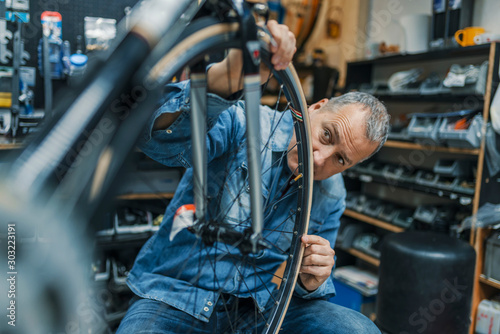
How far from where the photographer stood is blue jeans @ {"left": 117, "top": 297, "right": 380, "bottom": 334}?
1.03 meters

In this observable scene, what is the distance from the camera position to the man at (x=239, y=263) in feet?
3.46

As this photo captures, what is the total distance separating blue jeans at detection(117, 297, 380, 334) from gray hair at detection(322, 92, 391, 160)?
50 centimetres

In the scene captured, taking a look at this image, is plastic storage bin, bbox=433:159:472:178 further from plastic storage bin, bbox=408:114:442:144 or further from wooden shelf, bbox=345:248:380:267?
wooden shelf, bbox=345:248:380:267

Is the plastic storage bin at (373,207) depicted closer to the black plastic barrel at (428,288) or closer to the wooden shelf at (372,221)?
the wooden shelf at (372,221)

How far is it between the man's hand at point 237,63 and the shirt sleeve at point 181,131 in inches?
1.0

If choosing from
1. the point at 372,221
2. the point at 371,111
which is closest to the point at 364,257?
the point at 372,221

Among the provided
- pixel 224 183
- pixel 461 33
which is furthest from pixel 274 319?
pixel 461 33

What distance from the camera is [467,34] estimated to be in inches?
93.9

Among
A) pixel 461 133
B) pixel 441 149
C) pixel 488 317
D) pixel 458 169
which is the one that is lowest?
pixel 488 317

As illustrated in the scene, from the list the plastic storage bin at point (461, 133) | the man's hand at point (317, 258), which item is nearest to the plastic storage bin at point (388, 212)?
the plastic storage bin at point (461, 133)

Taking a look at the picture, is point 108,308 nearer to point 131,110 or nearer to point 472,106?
point 131,110

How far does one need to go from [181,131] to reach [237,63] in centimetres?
22

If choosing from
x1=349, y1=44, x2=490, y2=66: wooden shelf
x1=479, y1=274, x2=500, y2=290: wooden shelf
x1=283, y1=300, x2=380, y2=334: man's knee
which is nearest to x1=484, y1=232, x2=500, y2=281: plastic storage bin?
x1=479, y1=274, x2=500, y2=290: wooden shelf

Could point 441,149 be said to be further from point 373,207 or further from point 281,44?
point 281,44
